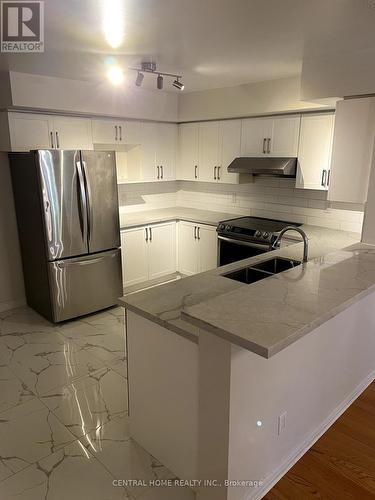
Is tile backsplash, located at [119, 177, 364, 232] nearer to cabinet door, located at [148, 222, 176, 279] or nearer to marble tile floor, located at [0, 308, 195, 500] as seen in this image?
cabinet door, located at [148, 222, 176, 279]

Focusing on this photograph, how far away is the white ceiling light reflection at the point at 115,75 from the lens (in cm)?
312

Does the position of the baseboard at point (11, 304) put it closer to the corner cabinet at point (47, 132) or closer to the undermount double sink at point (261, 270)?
the corner cabinet at point (47, 132)

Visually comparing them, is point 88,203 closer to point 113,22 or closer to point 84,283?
point 84,283

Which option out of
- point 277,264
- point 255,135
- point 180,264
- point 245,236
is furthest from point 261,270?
point 180,264

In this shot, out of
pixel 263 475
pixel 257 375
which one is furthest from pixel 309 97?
pixel 263 475

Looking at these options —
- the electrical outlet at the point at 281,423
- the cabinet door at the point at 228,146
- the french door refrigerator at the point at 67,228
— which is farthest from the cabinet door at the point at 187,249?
the electrical outlet at the point at 281,423

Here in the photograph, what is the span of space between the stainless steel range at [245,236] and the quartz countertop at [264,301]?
120 centimetres

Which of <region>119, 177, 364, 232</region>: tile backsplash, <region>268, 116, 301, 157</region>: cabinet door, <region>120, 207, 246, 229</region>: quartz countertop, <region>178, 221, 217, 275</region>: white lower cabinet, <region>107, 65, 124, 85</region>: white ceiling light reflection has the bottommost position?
<region>178, 221, 217, 275</region>: white lower cabinet

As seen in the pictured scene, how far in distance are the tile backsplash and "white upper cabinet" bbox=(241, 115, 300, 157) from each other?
1.48ft

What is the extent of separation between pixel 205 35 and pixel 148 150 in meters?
2.41

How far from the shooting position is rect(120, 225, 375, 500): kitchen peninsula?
151cm

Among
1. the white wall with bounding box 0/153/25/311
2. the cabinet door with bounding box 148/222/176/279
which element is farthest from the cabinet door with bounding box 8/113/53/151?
the cabinet door with bounding box 148/222/176/279

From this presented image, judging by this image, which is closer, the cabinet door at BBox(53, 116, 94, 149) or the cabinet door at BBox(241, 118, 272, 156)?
the cabinet door at BBox(53, 116, 94, 149)

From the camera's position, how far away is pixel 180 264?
16.0ft
